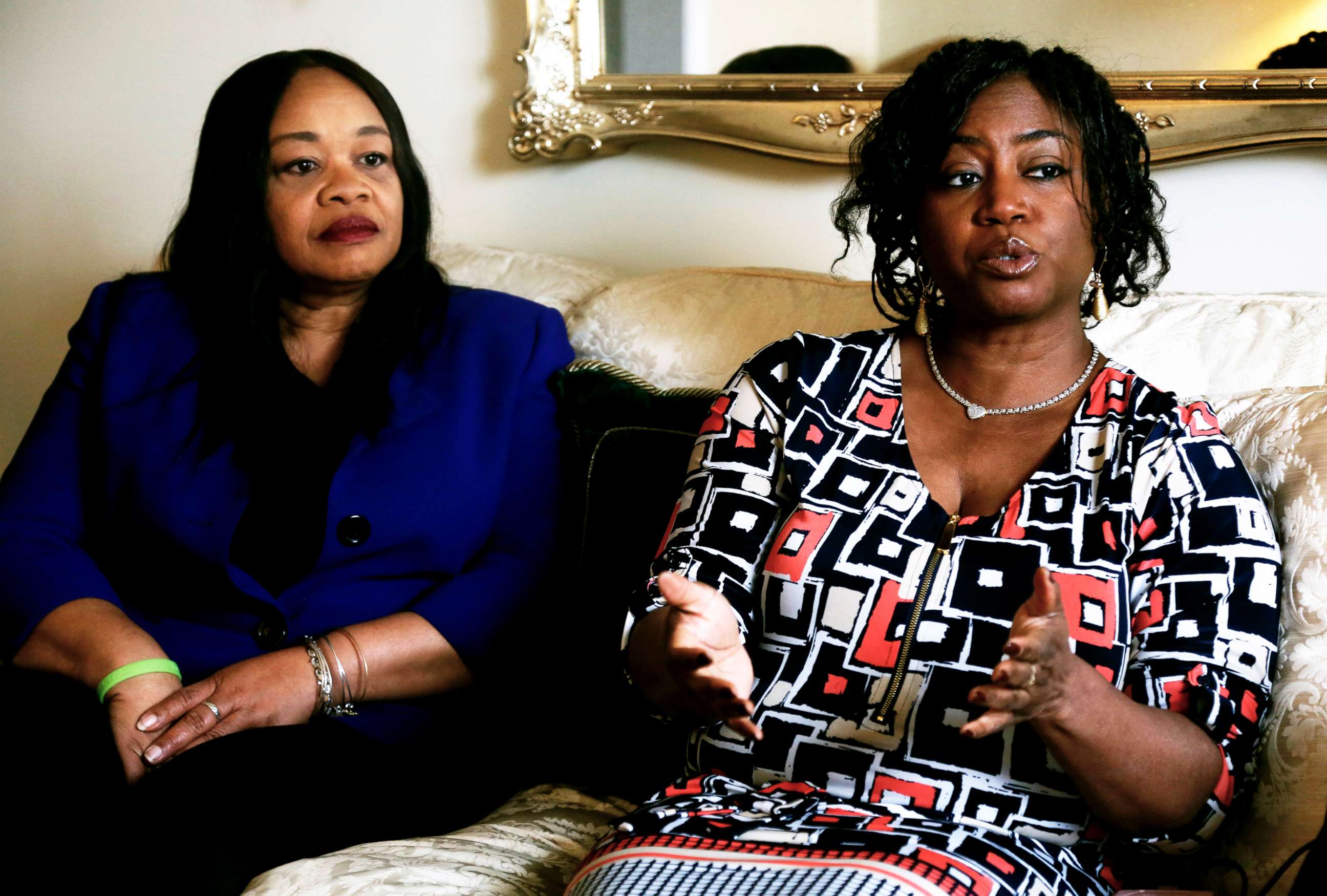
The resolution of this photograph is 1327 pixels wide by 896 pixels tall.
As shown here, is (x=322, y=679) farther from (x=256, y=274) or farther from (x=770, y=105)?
(x=770, y=105)

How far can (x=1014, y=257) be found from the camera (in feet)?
3.81

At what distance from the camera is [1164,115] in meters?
1.66

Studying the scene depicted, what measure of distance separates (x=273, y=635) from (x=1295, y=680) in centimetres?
115

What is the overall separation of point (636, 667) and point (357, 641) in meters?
0.45

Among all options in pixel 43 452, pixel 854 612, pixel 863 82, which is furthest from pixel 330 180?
pixel 854 612

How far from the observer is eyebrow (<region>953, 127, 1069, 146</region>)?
3.93ft

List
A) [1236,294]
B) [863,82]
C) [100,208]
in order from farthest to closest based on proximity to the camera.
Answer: [100,208], [863,82], [1236,294]

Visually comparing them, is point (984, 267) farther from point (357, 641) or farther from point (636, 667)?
point (357, 641)

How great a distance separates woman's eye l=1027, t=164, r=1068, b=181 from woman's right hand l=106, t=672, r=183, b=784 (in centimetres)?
115

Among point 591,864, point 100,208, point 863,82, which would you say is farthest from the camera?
point 100,208

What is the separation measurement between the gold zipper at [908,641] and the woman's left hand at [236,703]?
708 mm

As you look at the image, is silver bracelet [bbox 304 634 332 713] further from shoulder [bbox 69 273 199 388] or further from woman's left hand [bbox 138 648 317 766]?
shoulder [bbox 69 273 199 388]

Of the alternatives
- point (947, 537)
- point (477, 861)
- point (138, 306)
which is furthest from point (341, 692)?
point (947, 537)

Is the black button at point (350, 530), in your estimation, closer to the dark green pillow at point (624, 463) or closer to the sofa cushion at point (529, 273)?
the dark green pillow at point (624, 463)
